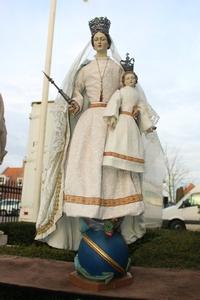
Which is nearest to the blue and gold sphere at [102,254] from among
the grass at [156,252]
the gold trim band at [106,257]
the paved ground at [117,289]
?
the gold trim band at [106,257]

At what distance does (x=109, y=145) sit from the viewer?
Answer: 3.66 meters

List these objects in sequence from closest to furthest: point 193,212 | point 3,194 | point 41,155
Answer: point 41,155
point 3,194
point 193,212

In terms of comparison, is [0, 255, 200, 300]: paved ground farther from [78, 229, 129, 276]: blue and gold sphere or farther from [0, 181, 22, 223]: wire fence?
[0, 181, 22, 223]: wire fence

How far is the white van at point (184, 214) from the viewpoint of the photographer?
15172 mm

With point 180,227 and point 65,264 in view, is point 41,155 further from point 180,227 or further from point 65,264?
point 180,227

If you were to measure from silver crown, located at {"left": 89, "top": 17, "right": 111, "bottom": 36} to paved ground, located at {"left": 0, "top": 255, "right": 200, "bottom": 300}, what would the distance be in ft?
7.84

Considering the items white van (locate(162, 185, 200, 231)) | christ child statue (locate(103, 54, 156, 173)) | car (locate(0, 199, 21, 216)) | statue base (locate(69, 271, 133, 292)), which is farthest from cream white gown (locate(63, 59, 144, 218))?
white van (locate(162, 185, 200, 231))

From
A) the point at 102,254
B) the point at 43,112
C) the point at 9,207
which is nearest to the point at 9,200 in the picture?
the point at 9,207

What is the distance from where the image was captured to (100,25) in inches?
160

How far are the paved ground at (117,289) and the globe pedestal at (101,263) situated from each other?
0.10 m

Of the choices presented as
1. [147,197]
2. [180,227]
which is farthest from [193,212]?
[147,197]

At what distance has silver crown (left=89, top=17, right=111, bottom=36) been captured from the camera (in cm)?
406

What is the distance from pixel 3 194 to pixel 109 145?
9.82 metres

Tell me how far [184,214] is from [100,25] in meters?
12.4
